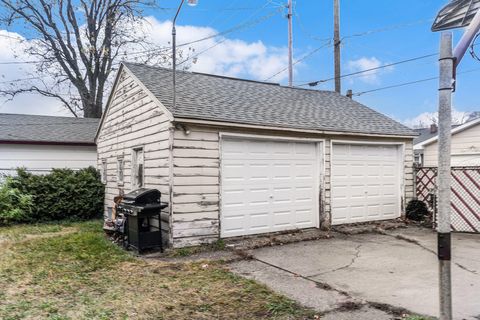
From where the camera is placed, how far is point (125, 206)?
7.25 m

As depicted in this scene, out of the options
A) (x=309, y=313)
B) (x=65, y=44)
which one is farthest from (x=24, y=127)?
(x=309, y=313)

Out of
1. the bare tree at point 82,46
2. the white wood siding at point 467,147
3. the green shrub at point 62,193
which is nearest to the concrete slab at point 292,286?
the green shrub at point 62,193

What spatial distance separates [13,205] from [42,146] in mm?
3169

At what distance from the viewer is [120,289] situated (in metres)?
4.82

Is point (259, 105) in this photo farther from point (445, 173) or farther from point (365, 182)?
point (445, 173)

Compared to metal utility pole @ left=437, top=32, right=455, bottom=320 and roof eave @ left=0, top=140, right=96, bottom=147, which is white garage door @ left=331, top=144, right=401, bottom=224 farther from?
roof eave @ left=0, top=140, right=96, bottom=147

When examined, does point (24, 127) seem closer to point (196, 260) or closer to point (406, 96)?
point (196, 260)

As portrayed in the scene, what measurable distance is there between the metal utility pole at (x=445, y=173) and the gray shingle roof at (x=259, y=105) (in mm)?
4870

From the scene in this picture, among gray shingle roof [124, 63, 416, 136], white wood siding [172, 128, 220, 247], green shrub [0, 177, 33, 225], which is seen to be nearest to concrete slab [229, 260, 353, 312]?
white wood siding [172, 128, 220, 247]

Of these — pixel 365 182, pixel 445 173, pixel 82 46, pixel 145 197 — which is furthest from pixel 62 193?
pixel 82 46

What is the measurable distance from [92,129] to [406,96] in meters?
15.4

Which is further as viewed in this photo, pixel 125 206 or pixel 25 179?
pixel 25 179

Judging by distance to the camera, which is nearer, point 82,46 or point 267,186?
point 267,186

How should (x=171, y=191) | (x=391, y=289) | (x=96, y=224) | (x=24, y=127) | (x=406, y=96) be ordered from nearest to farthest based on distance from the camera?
(x=391, y=289) < (x=171, y=191) < (x=96, y=224) < (x=24, y=127) < (x=406, y=96)
